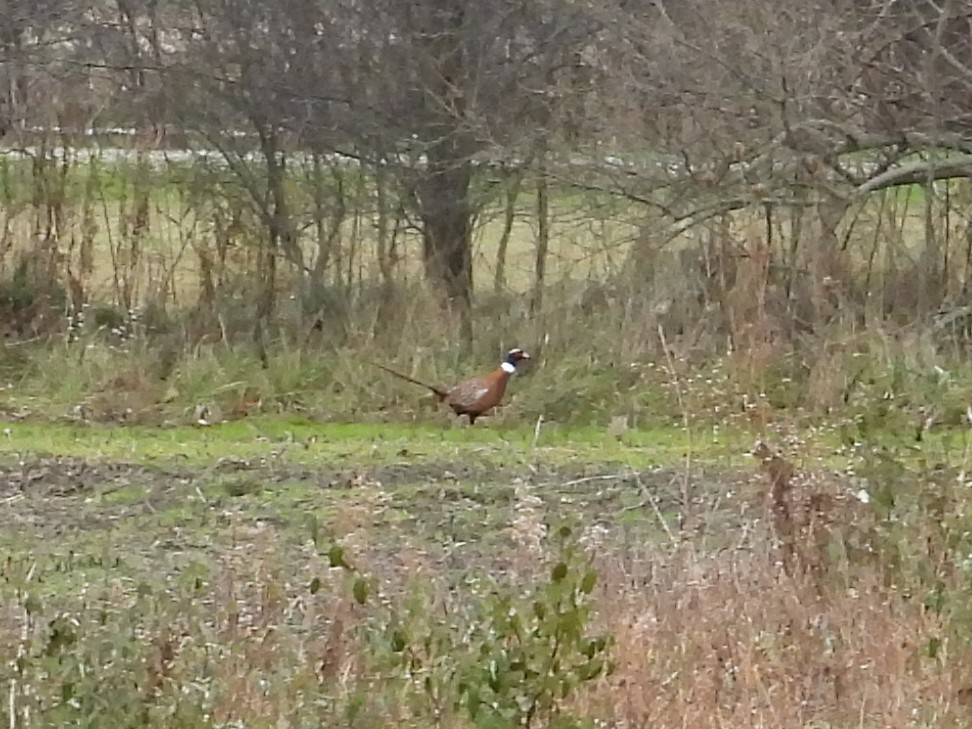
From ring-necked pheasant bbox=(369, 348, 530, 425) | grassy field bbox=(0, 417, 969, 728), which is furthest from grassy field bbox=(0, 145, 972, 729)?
ring-necked pheasant bbox=(369, 348, 530, 425)

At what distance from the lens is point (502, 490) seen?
9.23m

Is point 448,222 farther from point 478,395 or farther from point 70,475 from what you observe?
point 70,475

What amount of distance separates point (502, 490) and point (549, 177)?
17.6ft

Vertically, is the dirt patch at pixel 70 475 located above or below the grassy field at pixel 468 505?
below

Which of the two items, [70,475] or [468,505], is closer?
[468,505]

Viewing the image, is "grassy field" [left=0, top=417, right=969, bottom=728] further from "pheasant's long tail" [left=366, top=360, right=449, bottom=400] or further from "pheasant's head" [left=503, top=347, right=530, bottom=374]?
"pheasant's head" [left=503, top=347, right=530, bottom=374]

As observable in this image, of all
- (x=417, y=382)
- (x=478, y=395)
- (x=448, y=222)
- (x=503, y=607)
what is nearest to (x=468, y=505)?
(x=478, y=395)

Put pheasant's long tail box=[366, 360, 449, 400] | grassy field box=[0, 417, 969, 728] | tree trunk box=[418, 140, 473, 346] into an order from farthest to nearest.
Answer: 1. tree trunk box=[418, 140, 473, 346]
2. pheasant's long tail box=[366, 360, 449, 400]
3. grassy field box=[0, 417, 969, 728]

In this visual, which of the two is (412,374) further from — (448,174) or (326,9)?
(326,9)

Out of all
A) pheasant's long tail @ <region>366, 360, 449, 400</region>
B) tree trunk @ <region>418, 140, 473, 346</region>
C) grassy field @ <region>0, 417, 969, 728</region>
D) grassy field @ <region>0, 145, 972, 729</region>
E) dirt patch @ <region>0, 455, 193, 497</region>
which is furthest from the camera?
tree trunk @ <region>418, 140, 473, 346</region>

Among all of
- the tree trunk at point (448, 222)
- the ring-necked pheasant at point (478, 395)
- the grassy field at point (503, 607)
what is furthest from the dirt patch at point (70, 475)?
the tree trunk at point (448, 222)

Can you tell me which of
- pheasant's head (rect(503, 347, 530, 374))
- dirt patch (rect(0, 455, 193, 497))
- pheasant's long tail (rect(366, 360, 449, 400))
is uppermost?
pheasant's head (rect(503, 347, 530, 374))

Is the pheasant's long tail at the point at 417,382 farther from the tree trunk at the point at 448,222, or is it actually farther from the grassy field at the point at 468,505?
the tree trunk at the point at 448,222

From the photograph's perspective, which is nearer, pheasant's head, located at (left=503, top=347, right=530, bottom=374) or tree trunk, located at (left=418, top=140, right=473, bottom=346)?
pheasant's head, located at (left=503, top=347, right=530, bottom=374)
